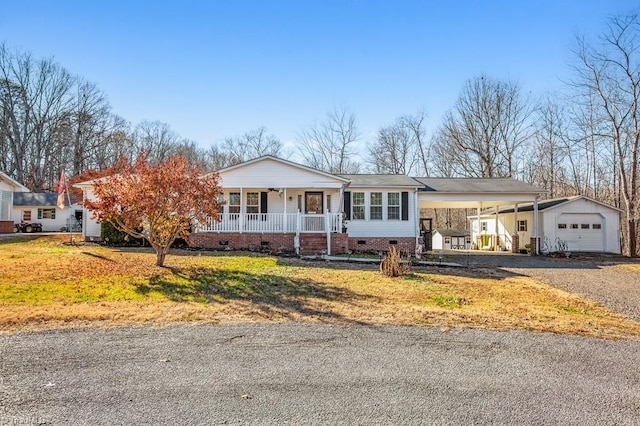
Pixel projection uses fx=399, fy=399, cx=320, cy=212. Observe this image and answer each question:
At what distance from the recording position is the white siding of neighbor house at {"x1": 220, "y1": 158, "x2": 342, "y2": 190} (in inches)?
699

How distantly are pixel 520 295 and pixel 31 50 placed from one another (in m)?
52.8

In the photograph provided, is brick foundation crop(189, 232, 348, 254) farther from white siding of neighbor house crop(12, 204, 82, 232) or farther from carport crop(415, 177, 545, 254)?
white siding of neighbor house crop(12, 204, 82, 232)

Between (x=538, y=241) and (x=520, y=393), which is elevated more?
(x=538, y=241)

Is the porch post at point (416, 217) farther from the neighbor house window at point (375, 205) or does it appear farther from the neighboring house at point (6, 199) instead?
the neighboring house at point (6, 199)

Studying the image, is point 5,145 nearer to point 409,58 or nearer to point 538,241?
point 409,58

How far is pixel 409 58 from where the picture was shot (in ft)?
54.3

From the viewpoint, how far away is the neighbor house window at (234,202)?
737 inches

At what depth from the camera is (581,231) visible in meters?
20.5

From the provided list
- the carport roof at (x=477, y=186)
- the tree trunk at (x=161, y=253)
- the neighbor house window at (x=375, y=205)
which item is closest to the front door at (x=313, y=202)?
the neighbor house window at (x=375, y=205)

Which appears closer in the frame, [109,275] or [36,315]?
[36,315]

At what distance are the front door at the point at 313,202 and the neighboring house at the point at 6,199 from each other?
21424 millimetres

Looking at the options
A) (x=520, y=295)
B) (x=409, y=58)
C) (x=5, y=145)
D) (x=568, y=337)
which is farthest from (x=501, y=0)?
(x=5, y=145)

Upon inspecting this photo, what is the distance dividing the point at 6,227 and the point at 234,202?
20.0 m

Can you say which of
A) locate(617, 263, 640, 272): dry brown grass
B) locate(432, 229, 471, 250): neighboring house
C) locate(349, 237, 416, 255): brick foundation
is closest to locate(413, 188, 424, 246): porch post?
locate(349, 237, 416, 255): brick foundation
